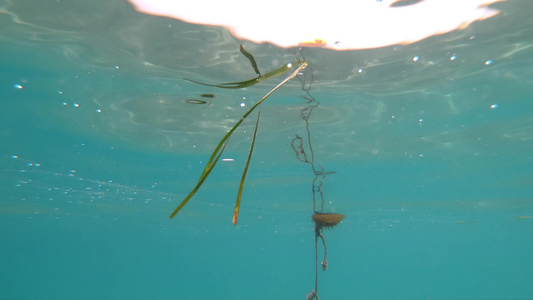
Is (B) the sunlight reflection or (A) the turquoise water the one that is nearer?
(B) the sunlight reflection

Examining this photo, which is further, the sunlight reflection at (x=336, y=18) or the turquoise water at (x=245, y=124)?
the turquoise water at (x=245, y=124)

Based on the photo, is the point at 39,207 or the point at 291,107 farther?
the point at 39,207

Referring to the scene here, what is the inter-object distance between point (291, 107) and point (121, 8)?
6.87 m

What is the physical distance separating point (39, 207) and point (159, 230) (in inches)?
734

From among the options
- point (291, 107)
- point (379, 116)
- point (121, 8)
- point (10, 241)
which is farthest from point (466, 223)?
point (10, 241)

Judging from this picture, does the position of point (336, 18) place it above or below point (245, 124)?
above

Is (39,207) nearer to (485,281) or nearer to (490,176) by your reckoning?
(490,176)

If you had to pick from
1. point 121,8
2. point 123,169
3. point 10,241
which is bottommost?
point 10,241

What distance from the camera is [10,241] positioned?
61812 millimetres

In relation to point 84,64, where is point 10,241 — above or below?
below

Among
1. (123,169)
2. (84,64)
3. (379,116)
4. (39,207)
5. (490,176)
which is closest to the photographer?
(84,64)

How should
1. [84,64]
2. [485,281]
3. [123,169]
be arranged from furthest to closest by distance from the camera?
[485,281] < [123,169] < [84,64]

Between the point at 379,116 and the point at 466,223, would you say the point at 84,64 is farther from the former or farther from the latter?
the point at 466,223

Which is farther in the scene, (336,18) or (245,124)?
(245,124)
